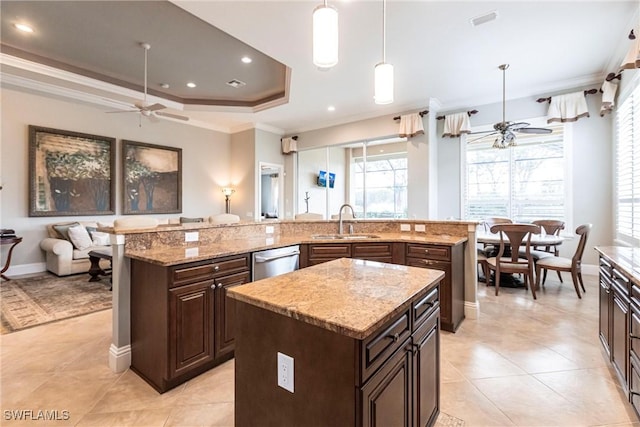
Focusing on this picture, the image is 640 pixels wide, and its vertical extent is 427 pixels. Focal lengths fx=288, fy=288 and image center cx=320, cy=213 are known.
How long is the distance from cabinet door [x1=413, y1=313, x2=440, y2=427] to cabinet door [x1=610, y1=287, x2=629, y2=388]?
1187 mm

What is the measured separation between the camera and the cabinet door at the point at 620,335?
5.62ft

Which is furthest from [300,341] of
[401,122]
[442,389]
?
[401,122]

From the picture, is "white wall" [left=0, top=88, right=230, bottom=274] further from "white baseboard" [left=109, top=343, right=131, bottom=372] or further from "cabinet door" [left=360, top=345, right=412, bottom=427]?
"cabinet door" [left=360, top=345, right=412, bottom=427]

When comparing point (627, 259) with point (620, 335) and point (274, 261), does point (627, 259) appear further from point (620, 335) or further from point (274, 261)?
point (274, 261)

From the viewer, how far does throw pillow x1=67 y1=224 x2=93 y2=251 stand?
5.01 metres

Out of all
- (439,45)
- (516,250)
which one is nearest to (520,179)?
(516,250)

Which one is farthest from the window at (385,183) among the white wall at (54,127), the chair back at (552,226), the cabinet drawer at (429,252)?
the white wall at (54,127)

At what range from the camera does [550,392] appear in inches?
76.2

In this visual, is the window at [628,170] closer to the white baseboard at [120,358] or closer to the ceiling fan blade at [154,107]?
the white baseboard at [120,358]

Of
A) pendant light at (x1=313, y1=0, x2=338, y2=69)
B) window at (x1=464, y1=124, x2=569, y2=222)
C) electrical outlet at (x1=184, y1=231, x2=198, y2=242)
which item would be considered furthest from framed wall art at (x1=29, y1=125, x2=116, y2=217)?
window at (x1=464, y1=124, x2=569, y2=222)

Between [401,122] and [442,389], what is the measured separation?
4.99 m

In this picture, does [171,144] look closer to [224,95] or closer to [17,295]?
[224,95]

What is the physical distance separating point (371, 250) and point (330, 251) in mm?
447

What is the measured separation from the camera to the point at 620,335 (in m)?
1.83
